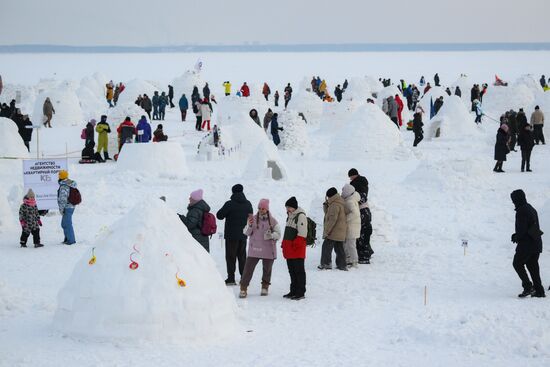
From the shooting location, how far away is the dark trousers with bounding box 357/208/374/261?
11.2 meters

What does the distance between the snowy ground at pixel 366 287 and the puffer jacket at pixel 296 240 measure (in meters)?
0.50

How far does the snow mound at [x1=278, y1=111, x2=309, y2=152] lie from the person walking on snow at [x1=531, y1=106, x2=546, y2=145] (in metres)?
6.23

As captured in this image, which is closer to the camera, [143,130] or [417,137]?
[143,130]

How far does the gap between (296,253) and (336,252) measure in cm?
148

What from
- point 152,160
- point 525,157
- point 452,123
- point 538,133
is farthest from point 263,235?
point 452,123

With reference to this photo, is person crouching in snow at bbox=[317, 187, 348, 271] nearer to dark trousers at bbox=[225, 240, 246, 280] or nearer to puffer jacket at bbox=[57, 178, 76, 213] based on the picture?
dark trousers at bbox=[225, 240, 246, 280]

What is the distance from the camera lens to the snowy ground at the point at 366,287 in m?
7.54

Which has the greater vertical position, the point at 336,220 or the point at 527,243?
the point at 336,220

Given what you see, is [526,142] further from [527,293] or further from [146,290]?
[146,290]

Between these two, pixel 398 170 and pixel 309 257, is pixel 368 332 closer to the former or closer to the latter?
pixel 309 257

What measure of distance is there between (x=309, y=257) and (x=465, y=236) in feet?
8.79

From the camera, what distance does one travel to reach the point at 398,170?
66.3 ft

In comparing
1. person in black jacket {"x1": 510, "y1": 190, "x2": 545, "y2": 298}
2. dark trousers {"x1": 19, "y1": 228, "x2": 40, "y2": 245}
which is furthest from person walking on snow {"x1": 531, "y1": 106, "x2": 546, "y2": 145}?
dark trousers {"x1": 19, "y1": 228, "x2": 40, "y2": 245}

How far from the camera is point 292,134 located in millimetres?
24734
